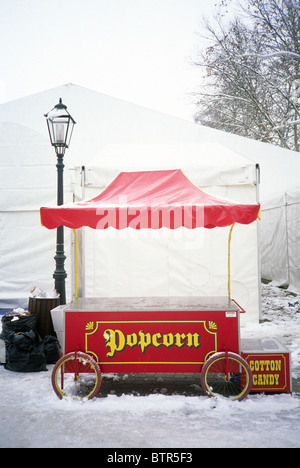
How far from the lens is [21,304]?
29.6ft

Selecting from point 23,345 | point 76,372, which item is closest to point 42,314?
point 23,345

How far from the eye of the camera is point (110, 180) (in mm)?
7832

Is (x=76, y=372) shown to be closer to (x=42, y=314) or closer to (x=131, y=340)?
(x=131, y=340)

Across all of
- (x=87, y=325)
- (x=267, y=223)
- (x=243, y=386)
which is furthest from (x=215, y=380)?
(x=267, y=223)

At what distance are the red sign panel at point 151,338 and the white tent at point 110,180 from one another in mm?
3332

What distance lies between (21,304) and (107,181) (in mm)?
3608

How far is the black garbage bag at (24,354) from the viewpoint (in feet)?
17.8

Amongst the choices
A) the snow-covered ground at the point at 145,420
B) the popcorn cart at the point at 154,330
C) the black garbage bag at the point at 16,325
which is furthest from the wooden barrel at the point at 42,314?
the popcorn cart at the point at 154,330

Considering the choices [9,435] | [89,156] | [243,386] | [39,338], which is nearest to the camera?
[9,435]

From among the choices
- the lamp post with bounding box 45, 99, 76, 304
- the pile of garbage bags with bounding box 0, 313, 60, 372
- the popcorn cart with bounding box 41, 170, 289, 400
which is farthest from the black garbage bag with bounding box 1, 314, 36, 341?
the popcorn cart with bounding box 41, 170, 289, 400

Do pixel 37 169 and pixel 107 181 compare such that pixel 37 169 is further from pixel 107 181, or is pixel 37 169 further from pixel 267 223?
pixel 267 223

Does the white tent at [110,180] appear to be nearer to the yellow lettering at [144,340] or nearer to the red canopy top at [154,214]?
the red canopy top at [154,214]

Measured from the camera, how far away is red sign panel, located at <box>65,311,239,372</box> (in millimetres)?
4457

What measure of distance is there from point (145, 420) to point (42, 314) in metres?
2.63
